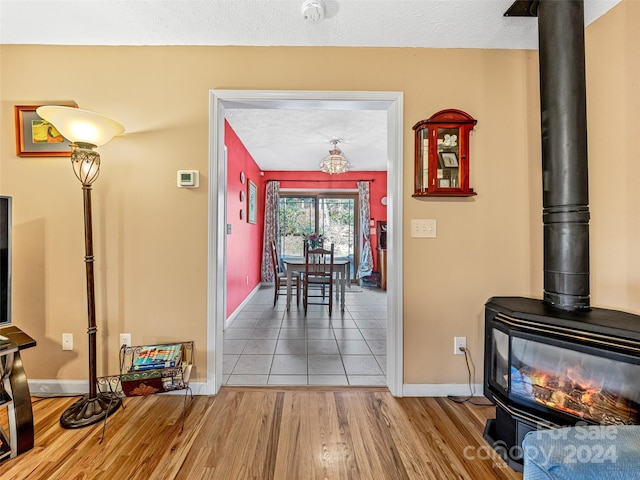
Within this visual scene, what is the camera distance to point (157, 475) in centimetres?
132

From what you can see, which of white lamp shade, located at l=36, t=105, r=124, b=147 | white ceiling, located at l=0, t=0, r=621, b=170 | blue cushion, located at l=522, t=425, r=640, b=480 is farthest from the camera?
white ceiling, located at l=0, t=0, r=621, b=170

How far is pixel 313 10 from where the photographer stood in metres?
1.60

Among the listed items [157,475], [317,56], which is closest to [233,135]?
[317,56]

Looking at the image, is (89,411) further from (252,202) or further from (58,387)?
(252,202)

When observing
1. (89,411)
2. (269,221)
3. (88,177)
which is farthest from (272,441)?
(269,221)

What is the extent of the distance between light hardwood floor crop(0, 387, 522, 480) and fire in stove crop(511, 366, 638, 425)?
0.38 m

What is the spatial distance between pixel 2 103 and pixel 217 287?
188 centimetres

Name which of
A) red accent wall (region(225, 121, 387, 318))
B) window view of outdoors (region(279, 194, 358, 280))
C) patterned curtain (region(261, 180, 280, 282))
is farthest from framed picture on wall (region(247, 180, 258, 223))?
window view of outdoors (region(279, 194, 358, 280))

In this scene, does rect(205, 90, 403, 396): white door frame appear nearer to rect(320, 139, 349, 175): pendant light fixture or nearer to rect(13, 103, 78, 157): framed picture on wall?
rect(13, 103, 78, 157): framed picture on wall

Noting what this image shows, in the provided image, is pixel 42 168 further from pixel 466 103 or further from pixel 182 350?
pixel 466 103

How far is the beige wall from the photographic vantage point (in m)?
→ 1.94

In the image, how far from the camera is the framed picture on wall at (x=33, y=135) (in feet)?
6.26

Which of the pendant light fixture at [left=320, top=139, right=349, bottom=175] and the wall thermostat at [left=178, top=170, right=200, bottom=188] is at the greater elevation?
the pendant light fixture at [left=320, top=139, right=349, bottom=175]

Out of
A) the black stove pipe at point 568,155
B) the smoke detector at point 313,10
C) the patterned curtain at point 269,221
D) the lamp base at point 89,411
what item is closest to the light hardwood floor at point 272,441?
the lamp base at point 89,411
